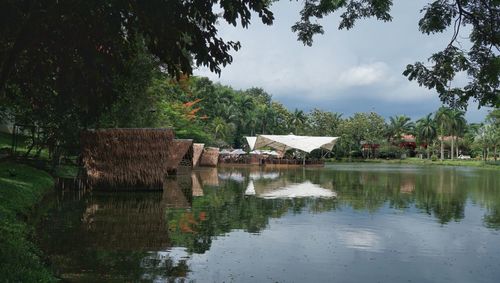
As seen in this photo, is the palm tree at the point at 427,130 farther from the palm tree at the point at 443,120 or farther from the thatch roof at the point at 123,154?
the thatch roof at the point at 123,154

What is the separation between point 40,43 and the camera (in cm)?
541

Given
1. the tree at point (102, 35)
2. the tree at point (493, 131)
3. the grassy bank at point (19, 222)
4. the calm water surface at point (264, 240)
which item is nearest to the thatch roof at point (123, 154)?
the calm water surface at point (264, 240)

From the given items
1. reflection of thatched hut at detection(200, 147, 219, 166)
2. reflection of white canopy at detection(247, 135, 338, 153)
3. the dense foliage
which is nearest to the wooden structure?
reflection of thatched hut at detection(200, 147, 219, 166)

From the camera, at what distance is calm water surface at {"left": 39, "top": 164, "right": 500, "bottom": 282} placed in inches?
259

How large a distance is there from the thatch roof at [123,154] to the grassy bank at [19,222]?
4.61ft

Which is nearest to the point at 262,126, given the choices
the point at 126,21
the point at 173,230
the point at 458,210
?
the point at 458,210

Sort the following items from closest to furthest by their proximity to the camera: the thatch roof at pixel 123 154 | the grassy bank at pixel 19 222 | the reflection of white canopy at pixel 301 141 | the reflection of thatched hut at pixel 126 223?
the grassy bank at pixel 19 222
the reflection of thatched hut at pixel 126 223
the thatch roof at pixel 123 154
the reflection of white canopy at pixel 301 141

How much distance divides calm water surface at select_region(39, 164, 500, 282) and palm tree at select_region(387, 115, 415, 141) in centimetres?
6073

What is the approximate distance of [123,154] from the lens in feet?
50.0

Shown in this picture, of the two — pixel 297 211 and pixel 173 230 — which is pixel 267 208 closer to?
pixel 297 211

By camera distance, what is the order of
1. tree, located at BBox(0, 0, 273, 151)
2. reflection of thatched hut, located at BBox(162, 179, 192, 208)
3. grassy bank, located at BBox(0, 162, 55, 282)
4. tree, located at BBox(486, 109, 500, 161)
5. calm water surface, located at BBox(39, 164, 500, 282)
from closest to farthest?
1. tree, located at BBox(0, 0, 273, 151)
2. grassy bank, located at BBox(0, 162, 55, 282)
3. calm water surface, located at BBox(39, 164, 500, 282)
4. reflection of thatched hut, located at BBox(162, 179, 192, 208)
5. tree, located at BBox(486, 109, 500, 161)

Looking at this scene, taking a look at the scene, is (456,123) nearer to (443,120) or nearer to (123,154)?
(443,120)

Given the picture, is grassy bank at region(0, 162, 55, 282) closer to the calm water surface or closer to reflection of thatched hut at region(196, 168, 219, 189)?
the calm water surface

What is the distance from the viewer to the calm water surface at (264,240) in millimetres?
6582
